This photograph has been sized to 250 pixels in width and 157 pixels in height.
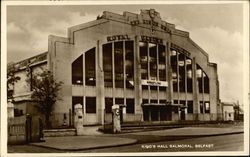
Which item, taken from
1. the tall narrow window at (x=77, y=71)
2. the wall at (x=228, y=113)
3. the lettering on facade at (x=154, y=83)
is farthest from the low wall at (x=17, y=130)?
the wall at (x=228, y=113)

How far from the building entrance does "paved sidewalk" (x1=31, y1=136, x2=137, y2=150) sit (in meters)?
0.69

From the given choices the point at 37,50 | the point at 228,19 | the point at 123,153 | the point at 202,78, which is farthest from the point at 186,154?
the point at 37,50

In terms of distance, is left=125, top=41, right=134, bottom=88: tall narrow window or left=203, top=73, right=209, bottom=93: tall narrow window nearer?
left=125, top=41, right=134, bottom=88: tall narrow window

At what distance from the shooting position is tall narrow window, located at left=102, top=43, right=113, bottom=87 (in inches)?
320

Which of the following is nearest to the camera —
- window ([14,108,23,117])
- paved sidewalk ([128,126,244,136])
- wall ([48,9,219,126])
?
window ([14,108,23,117])

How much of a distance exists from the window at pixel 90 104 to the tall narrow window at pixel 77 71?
334 millimetres

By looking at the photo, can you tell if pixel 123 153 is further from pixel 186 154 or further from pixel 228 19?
pixel 228 19

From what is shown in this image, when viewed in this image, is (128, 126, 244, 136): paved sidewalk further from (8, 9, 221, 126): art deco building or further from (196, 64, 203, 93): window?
(196, 64, 203, 93): window

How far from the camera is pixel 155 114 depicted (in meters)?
8.27

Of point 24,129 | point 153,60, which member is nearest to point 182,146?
point 153,60

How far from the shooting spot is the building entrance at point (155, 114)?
8227 mm

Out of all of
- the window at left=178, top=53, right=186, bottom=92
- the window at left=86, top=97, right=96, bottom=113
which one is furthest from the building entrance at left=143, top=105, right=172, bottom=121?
the window at left=86, top=97, right=96, bottom=113

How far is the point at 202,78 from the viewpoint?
8.55 metres

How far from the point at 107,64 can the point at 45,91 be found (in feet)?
4.05
